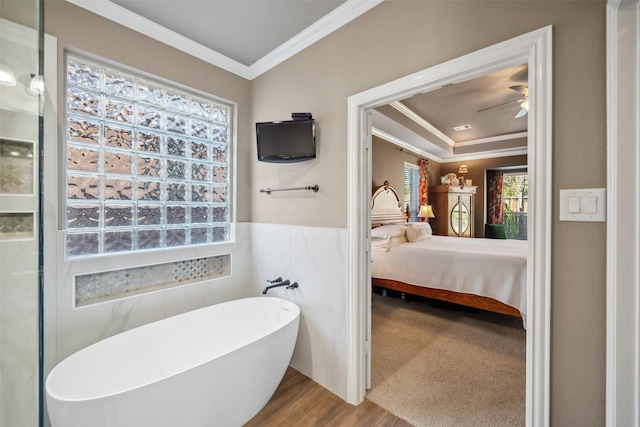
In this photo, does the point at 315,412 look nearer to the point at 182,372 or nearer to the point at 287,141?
the point at 182,372

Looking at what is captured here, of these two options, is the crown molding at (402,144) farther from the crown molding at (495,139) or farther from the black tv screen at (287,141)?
the black tv screen at (287,141)

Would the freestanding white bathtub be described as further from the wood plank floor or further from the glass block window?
the glass block window

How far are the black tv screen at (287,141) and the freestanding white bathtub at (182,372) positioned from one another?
119 centimetres

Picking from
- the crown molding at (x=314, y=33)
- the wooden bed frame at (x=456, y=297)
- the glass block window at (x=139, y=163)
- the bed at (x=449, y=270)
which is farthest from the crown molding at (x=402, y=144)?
the glass block window at (x=139, y=163)

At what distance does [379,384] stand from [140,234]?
2.12m

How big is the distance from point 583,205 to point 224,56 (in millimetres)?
2632

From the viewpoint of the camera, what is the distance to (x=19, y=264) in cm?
104

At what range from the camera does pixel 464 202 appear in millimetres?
5887

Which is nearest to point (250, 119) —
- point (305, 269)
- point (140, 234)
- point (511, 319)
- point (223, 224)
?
point (223, 224)

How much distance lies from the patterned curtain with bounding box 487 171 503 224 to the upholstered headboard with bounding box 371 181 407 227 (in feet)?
8.88

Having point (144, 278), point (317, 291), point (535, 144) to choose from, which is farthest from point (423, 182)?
point (144, 278)

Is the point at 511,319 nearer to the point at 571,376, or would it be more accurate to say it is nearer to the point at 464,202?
the point at 571,376

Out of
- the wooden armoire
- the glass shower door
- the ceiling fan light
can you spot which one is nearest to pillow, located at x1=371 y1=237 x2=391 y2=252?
the wooden armoire

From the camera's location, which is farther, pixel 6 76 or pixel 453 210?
pixel 453 210
